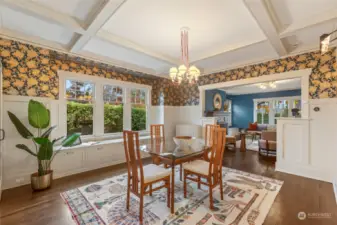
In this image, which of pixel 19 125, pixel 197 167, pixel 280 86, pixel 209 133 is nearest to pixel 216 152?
pixel 197 167

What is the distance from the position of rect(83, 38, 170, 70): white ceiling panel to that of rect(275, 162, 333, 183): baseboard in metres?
4.01

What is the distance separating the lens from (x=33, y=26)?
8.60 feet

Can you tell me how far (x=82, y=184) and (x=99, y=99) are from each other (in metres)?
2.30

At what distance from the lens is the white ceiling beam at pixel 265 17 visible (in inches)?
76.8

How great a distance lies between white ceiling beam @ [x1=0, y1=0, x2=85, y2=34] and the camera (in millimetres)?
1981

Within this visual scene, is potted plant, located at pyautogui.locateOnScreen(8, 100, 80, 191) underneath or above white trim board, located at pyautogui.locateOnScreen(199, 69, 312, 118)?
underneath

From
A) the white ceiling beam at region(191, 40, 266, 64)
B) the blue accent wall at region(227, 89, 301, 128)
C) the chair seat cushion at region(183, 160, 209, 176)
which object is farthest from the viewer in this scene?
the blue accent wall at region(227, 89, 301, 128)

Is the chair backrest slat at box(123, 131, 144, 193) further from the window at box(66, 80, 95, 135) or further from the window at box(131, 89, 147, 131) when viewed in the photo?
the window at box(131, 89, 147, 131)

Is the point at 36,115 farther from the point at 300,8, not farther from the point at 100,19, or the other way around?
the point at 300,8

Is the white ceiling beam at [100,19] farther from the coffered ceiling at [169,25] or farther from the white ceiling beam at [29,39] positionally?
the white ceiling beam at [29,39]

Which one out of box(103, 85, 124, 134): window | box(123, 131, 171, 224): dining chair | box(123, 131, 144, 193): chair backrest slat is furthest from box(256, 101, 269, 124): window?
box(123, 131, 144, 193): chair backrest slat

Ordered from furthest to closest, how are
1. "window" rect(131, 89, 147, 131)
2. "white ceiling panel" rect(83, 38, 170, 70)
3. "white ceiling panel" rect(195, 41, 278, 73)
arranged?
1. "window" rect(131, 89, 147, 131)
2. "white ceiling panel" rect(195, 41, 278, 73)
3. "white ceiling panel" rect(83, 38, 170, 70)

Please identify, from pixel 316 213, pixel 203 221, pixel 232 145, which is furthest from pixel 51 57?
pixel 232 145

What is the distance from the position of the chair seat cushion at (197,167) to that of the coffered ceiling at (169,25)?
7.46 ft
